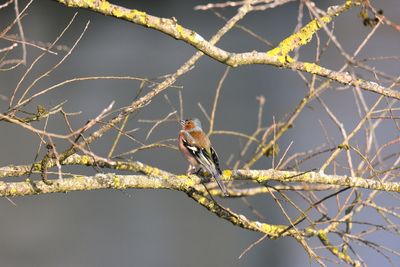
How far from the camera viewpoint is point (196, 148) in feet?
14.2

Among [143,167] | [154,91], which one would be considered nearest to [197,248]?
[143,167]

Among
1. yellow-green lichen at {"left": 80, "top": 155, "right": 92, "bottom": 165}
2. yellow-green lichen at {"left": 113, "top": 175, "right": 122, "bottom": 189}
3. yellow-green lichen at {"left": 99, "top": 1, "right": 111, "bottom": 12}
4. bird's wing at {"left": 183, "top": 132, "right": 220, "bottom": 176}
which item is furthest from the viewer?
bird's wing at {"left": 183, "top": 132, "right": 220, "bottom": 176}

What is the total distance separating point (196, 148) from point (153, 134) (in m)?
3.46

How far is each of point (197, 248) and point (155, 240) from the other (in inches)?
21.4

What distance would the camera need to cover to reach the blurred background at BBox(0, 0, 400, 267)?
7059 millimetres

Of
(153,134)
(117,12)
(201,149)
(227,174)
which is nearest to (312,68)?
(227,174)

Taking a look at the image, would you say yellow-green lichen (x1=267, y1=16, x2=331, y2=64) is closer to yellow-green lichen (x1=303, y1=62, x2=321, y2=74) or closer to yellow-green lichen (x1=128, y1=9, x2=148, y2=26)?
yellow-green lichen (x1=303, y1=62, x2=321, y2=74)

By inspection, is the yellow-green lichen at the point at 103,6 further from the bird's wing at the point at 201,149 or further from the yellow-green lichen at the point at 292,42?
the bird's wing at the point at 201,149

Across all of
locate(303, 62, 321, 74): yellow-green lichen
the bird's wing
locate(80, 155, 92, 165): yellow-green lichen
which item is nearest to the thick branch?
locate(303, 62, 321, 74): yellow-green lichen

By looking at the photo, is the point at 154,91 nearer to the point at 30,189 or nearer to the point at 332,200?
the point at 30,189

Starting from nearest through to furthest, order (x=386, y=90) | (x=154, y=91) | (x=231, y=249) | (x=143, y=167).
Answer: (x=386, y=90), (x=154, y=91), (x=143, y=167), (x=231, y=249)

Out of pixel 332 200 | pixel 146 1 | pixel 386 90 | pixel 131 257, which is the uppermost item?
pixel 146 1

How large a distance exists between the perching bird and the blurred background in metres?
2.10

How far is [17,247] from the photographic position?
796 centimetres
